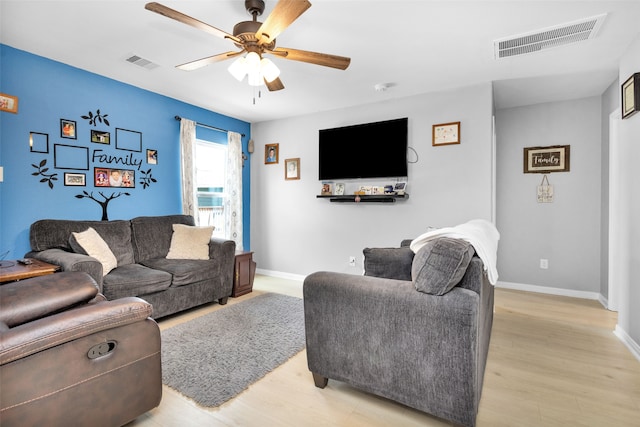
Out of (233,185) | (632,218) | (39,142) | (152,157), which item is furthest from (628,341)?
(39,142)

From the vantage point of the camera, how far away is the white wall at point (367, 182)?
3572 mm

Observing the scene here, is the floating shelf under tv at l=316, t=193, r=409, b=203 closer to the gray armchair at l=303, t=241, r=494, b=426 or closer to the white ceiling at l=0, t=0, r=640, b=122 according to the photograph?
the white ceiling at l=0, t=0, r=640, b=122

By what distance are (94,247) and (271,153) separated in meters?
2.79

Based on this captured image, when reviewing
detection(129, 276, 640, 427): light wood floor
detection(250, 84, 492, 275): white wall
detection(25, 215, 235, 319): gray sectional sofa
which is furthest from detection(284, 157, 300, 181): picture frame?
detection(129, 276, 640, 427): light wood floor

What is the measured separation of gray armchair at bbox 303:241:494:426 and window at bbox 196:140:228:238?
122 inches

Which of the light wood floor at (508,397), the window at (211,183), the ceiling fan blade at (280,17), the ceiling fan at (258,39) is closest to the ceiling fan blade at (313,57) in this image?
the ceiling fan at (258,39)

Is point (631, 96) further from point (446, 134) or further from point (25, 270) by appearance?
point (25, 270)

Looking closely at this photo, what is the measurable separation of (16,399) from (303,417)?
1215 mm

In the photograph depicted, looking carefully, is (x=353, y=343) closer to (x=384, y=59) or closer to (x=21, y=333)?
(x=21, y=333)

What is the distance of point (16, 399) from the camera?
3.84 feet

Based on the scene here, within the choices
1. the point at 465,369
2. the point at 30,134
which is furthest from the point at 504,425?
the point at 30,134

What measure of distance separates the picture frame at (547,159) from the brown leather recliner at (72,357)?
14.9 feet

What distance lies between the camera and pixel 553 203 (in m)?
4.07

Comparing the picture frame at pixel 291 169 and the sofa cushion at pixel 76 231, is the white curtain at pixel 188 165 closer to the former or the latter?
the sofa cushion at pixel 76 231
